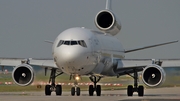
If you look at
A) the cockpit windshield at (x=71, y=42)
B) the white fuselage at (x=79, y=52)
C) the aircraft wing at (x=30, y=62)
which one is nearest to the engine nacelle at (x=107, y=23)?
the white fuselage at (x=79, y=52)

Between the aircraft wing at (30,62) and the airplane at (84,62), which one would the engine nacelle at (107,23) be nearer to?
the airplane at (84,62)

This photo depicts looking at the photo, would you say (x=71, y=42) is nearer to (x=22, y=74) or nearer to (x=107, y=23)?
(x=22, y=74)

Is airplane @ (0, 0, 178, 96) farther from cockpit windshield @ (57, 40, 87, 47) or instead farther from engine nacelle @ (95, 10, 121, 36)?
engine nacelle @ (95, 10, 121, 36)

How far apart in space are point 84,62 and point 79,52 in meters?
0.73

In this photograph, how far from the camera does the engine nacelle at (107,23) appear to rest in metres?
44.3

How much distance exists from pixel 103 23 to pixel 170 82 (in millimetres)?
13806

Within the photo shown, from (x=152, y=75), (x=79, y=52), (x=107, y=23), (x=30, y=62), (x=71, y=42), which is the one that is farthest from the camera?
(x=107, y=23)

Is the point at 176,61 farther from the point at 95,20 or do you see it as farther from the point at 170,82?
the point at 170,82

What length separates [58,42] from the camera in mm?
33344

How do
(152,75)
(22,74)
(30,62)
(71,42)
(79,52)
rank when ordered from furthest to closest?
(30,62) → (22,74) → (152,75) → (71,42) → (79,52)

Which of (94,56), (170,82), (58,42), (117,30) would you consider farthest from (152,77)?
(170,82)

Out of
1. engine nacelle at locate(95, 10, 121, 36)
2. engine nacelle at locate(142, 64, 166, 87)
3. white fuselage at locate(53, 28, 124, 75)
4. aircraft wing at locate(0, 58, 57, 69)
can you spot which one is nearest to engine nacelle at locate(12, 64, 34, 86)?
aircraft wing at locate(0, 58, 57, 69)

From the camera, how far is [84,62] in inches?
1305

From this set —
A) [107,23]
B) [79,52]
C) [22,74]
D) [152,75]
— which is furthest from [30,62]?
Result: [107,23]
